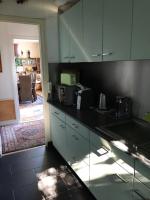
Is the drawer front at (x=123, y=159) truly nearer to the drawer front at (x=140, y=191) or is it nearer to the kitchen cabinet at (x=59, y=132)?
the drawer front at (x=140, y=191)

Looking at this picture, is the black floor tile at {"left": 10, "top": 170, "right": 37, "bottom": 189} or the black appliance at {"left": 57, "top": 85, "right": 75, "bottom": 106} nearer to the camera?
the black floor tile at {"left": 10, "top": 170, "right": 37, "bottom": 189}

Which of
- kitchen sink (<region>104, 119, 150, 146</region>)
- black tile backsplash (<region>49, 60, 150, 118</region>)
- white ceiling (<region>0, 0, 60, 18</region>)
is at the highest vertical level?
white ceiling (<region>0, 0, 60, 18</region>)

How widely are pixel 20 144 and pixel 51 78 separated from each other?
132 centimetres

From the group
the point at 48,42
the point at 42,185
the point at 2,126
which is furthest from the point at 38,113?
the point at 42,185

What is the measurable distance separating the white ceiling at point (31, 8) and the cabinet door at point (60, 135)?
153cm

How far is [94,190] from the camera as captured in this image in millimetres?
1783

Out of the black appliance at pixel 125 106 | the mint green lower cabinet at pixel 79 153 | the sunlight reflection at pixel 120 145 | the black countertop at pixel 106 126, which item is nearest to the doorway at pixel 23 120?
the mint green lower cabinet at pixel 79 153

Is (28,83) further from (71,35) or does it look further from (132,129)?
(132,129)

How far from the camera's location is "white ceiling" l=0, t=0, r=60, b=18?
2.41m

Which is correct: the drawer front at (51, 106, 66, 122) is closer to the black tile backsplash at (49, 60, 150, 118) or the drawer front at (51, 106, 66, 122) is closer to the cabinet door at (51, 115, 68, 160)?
the cabinet door at (51, 115, 68, 160)

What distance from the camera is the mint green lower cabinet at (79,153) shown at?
1.87m

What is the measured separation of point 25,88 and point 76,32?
4.54m

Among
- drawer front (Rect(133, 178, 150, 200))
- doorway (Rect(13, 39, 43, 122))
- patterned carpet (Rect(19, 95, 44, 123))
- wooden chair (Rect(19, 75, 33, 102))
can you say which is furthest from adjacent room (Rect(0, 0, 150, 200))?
wooden chair (Rect(19, 75, 33, 102))

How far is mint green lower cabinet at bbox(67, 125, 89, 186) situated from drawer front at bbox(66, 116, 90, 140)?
0.16ft
